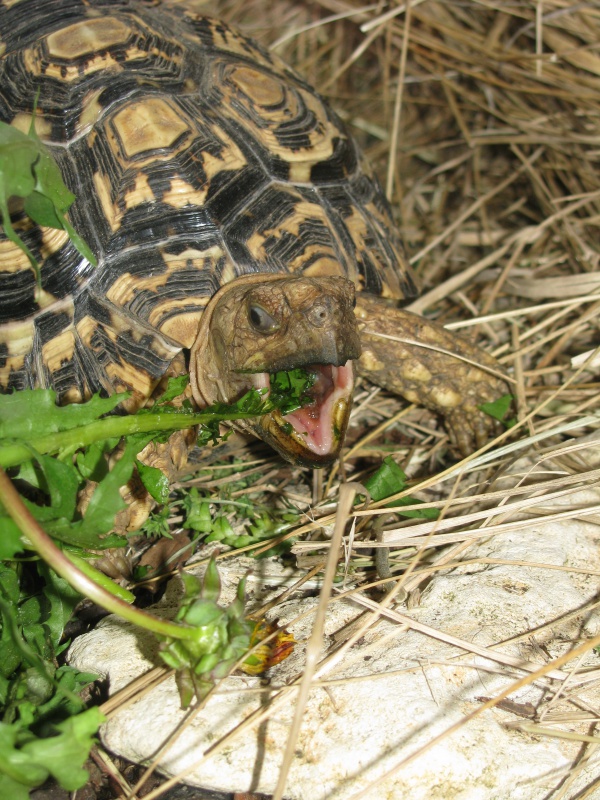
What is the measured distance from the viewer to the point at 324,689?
1966 mm

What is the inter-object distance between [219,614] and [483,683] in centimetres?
83

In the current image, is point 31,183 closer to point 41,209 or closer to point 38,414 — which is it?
point 41,209

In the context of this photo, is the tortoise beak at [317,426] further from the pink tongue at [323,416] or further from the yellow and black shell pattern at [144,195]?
the yellow and black shell pattern at [144,195]

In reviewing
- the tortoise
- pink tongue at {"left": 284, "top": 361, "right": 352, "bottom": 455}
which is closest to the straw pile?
the tortoise

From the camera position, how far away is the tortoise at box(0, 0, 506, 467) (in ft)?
8.18

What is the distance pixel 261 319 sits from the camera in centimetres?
237

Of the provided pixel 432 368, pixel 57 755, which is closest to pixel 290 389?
pixel 432 368

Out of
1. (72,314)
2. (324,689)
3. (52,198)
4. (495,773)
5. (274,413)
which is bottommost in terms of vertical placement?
(495,773)

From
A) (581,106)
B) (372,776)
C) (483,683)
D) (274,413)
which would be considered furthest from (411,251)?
(372,776)

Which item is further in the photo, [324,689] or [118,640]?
[118,640]

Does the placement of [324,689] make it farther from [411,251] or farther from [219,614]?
[411,251]

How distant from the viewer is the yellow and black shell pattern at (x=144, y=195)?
2.54 meters

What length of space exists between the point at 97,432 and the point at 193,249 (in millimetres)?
882

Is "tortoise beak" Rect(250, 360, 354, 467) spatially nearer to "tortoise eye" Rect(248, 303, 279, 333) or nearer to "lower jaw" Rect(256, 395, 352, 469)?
"lower jaw" Rect(256, 395, 352, 469)
